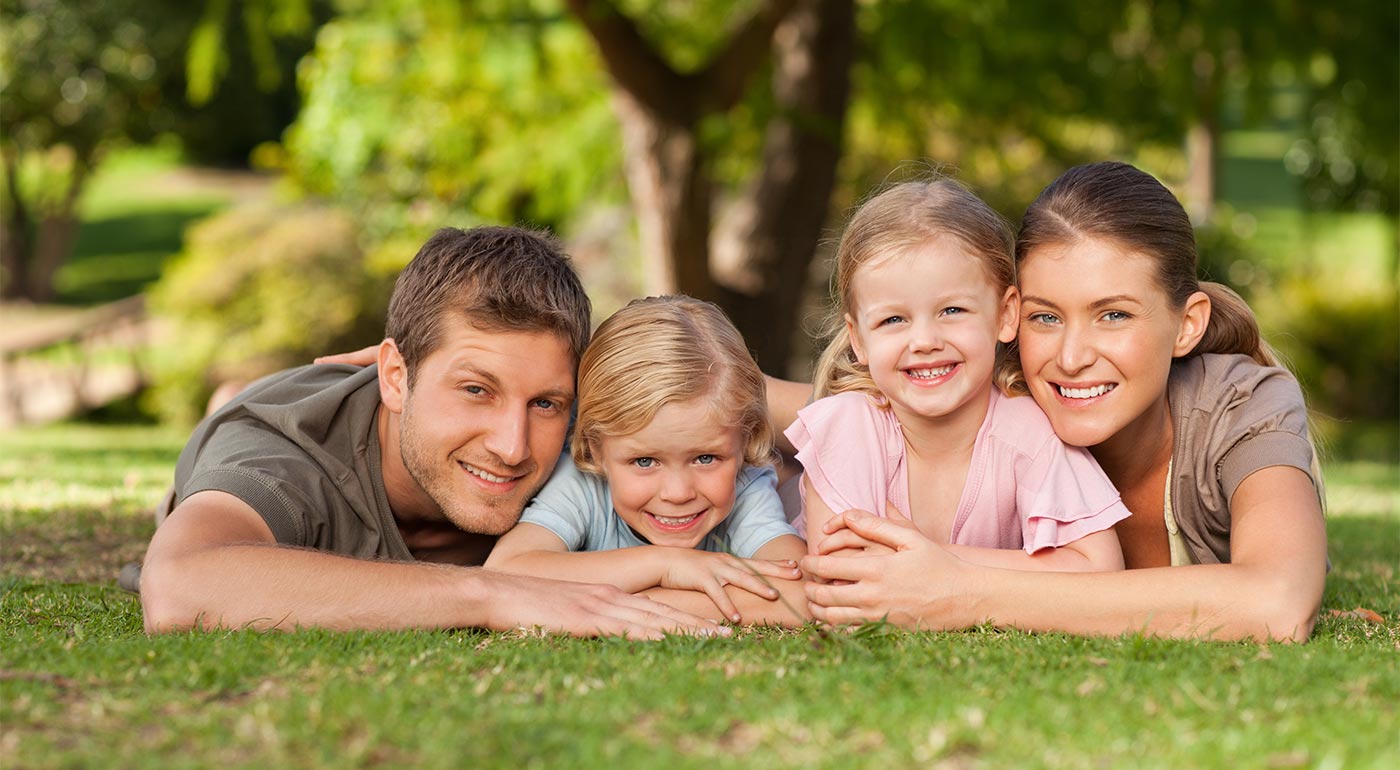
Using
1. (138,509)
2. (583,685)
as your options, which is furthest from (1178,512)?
(138,509)

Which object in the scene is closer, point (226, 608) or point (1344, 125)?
point (226, 608)

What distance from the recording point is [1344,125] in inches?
454

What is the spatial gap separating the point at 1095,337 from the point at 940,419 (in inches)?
21.1

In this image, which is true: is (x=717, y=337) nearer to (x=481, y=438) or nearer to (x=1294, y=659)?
(x=481, y=438)

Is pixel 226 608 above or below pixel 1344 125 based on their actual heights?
below

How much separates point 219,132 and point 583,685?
32068 mm

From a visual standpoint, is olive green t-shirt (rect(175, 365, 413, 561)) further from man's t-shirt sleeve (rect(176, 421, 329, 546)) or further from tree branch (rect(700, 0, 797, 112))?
tree branch (rect(700, 0, 797, 112))

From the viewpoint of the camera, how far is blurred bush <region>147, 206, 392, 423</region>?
53.9 feet

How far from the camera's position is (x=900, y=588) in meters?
3.83

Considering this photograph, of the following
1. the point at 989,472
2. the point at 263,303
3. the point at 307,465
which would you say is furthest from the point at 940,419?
the point at 263,303

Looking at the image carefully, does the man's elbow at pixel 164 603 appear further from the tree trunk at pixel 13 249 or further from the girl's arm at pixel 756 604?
the tree trunk at pixel 13 249

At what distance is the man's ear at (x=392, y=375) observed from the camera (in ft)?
15.2

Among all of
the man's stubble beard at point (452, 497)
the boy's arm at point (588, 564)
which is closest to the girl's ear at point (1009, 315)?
the boy's arm at point (588, 564)

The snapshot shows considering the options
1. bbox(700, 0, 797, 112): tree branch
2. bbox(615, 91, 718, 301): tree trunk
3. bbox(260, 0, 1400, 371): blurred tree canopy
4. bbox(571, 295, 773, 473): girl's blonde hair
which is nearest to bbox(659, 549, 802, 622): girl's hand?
bbox(571, 295, 773, 473): girl's blonde hair
